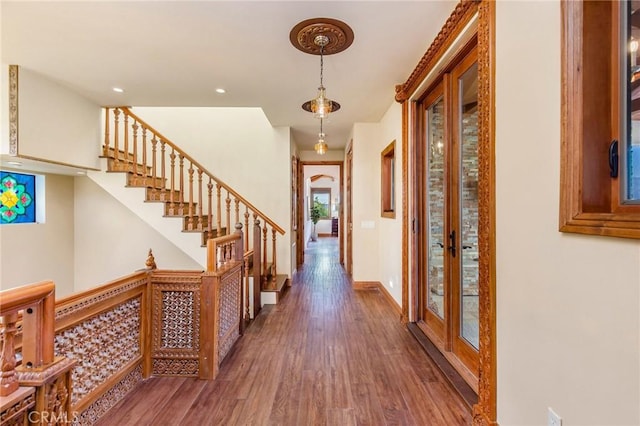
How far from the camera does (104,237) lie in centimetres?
494

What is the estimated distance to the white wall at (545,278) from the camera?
928 mm

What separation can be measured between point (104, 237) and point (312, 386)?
478cm

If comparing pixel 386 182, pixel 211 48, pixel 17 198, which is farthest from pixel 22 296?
pixel 17 198

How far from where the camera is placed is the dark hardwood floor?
70.4 inches

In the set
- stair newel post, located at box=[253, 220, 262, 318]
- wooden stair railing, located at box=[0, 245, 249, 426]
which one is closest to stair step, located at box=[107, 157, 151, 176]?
stair newel post, located at box=[253, 220, 262, 318]

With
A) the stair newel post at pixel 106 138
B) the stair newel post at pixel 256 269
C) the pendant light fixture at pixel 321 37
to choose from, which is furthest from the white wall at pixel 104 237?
the pendant light fixture at pixel 321 37

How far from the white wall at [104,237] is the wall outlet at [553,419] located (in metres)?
4.79

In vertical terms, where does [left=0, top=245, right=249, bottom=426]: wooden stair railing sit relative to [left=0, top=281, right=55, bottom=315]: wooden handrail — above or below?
below

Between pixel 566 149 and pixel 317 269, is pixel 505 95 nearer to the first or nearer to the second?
pixel 566 149

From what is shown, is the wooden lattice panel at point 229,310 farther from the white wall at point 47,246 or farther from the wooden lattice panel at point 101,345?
the white wall at point 47,246

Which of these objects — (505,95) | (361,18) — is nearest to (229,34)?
(361,18)

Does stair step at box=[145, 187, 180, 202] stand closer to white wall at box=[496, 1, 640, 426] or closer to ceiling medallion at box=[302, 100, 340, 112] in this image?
ceiling medallion at box=[302, 100, 340, 112]

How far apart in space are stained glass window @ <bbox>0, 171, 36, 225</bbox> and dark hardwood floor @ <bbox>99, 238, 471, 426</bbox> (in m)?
3.81

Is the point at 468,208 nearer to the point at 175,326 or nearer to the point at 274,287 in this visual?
the point at 175,326
